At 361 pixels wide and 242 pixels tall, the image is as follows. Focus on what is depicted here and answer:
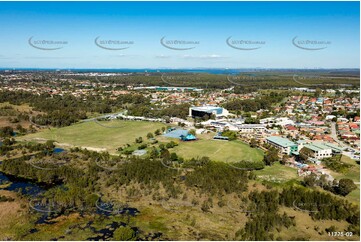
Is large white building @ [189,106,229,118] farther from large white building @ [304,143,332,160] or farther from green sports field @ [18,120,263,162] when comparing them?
large white building @ [304,143,332,160]

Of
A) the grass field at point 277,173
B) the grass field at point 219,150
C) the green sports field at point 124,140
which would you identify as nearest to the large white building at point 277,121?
the green sports field at point 124,140

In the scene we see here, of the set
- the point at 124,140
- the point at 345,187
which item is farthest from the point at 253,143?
the point at 124,140

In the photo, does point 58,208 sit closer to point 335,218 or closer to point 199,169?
point 199,169

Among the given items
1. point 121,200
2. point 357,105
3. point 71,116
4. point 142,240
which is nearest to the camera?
point 142,240

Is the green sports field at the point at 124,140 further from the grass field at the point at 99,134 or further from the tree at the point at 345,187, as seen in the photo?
the tree at the point at 345,187

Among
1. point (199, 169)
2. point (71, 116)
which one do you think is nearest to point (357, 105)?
point (199, 169)

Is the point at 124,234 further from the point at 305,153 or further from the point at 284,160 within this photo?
the point at 305,153
